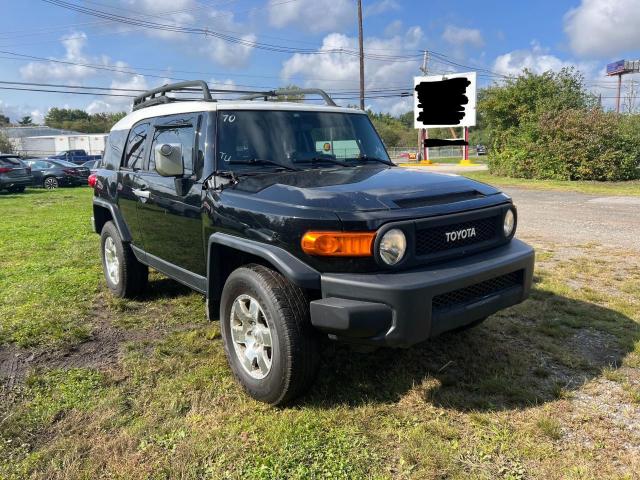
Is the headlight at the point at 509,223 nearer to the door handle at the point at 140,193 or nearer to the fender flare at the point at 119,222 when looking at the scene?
the door handle at the point at 140,193

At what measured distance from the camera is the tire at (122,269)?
5.22 m

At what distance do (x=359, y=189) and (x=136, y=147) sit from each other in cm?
276

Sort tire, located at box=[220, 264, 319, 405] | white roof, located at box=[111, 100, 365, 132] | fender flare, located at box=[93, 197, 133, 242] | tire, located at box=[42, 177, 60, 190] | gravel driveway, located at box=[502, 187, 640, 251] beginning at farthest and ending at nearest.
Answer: tire, located at box=[42, 177, 60, 190] → gravel driveway, located at box=[502, 187, 640, 251] → fender flare, located at box=[93, 197, 133, 242] → white roof, located at box=[111, 100, 365, 132] → tire, located at box=[220, 264, 319, 405]

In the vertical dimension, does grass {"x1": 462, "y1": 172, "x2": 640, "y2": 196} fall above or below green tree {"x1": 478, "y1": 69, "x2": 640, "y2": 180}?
below

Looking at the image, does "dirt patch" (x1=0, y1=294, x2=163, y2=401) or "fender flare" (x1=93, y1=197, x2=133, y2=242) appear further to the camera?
"fender flare" (x1=93, y1=197, x2=133, y2=242)

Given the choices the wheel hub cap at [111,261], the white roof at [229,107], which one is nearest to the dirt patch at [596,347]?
the white roof at [229,107]

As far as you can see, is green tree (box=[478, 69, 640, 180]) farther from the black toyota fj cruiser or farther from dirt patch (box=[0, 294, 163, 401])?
dirt patch (box=[0, 294, 163, 401])

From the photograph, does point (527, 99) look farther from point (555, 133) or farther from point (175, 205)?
point (175, 205)

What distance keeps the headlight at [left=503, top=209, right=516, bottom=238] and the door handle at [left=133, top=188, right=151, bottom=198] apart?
295 centimetres

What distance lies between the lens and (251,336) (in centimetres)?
335

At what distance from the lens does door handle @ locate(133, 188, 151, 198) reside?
14.8ft

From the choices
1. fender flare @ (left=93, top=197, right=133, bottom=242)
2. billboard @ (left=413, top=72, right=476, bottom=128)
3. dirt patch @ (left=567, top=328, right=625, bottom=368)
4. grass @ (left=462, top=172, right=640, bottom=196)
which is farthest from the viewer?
grass @ (left=462, top=172, right=640, bottom=196)

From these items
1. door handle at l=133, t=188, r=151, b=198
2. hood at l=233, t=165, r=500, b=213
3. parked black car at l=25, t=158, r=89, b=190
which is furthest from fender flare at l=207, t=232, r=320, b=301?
parked black car at l=25, t=158, r=89, b=190

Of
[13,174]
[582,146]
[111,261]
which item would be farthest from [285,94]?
[13,174]
